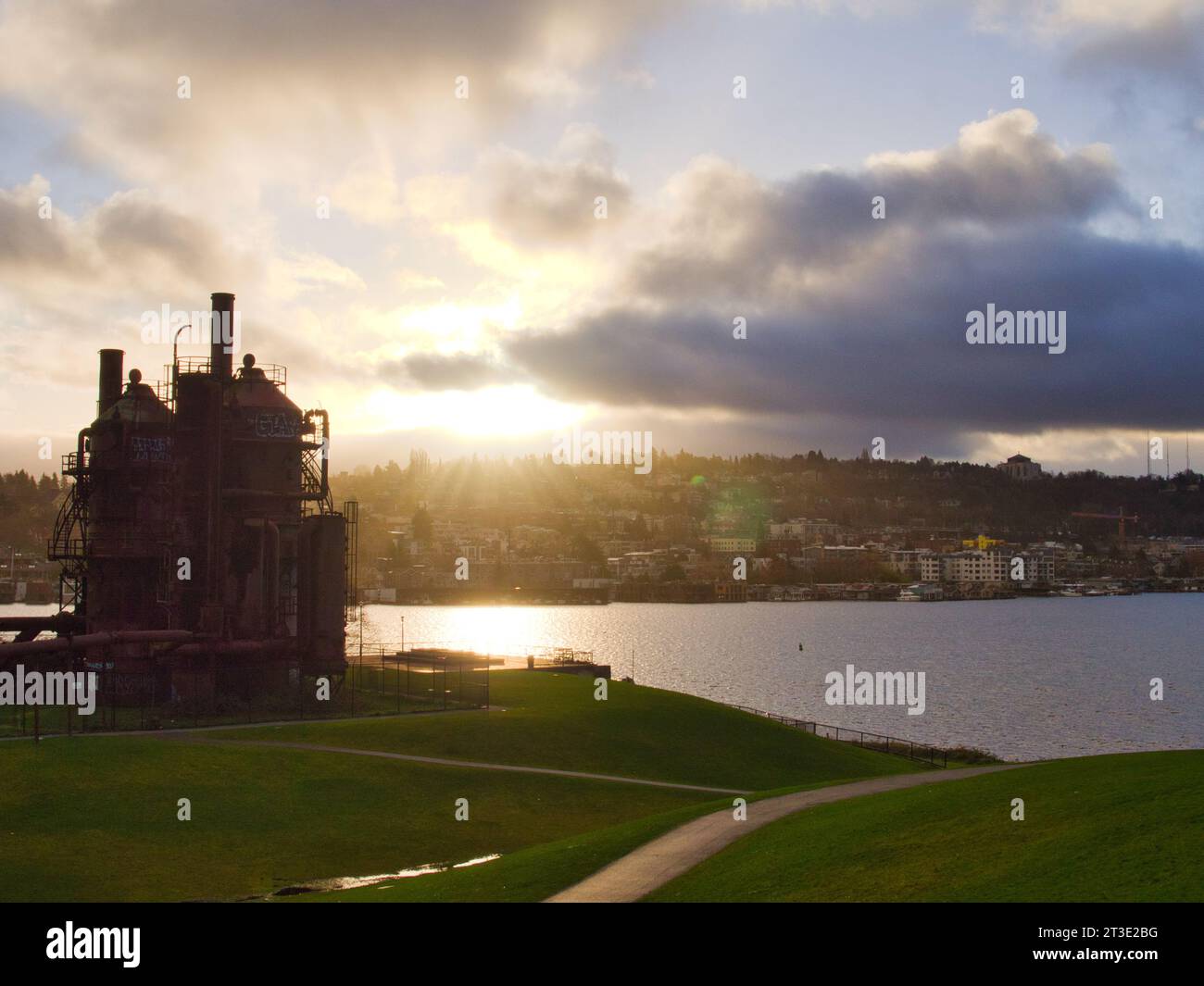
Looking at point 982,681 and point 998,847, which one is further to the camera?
point 982,681

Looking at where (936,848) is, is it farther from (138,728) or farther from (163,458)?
(163,458)

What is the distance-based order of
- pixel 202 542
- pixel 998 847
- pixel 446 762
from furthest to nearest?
pixel 202 542 < pixel 446 762 < pixel 998 847

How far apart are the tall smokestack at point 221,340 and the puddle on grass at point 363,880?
3826cm

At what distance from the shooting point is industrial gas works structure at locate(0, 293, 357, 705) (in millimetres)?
57906

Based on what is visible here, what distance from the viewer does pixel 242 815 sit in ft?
110

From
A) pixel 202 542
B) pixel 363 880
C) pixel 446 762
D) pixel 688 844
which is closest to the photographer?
pixel 688 844

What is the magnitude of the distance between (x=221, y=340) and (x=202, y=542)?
35.4ft

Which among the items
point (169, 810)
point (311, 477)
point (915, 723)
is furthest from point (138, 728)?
point (915, 723)

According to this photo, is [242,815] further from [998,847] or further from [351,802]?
[998,847]

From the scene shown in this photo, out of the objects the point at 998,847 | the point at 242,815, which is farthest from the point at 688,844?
the point at 242,815

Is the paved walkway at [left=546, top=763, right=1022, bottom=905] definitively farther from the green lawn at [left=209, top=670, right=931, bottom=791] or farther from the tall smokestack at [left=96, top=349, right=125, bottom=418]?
the tall smokestack at [left=96, top=349, right=125, bottom=418]

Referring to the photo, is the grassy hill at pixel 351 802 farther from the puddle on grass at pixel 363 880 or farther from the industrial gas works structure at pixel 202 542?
the industrial gas works structure at pixel 202 542
